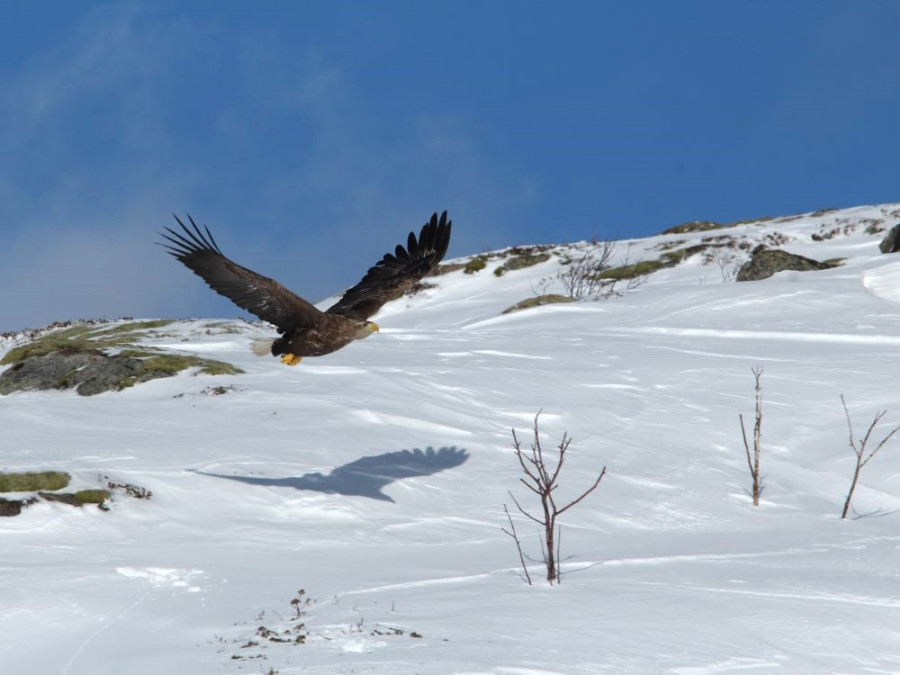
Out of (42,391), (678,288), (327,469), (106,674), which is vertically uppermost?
(678,288)

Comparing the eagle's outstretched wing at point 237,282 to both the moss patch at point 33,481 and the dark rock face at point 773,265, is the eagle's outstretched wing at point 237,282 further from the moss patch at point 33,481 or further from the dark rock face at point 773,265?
the dark rock face at point 773,265

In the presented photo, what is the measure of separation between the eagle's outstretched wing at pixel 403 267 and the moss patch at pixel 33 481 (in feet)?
9.91

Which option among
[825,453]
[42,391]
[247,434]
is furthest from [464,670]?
[42,391]

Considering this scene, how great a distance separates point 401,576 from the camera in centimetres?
734

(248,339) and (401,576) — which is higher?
(248,339)

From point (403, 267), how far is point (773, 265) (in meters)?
16.6

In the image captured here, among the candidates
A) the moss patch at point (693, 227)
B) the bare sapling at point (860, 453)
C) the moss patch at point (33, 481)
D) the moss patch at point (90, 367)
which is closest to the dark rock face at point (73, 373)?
the moss patch at point (90, 367)

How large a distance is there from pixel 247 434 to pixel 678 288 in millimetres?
15023

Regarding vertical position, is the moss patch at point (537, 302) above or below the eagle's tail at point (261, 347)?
above

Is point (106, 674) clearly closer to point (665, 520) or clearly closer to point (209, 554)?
point (209, 554)

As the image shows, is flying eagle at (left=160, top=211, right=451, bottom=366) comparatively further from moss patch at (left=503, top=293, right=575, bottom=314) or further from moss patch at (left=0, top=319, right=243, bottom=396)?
moss patch at (left=503, top=293, right=575, bottom=314)

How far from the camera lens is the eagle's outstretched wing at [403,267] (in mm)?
10188

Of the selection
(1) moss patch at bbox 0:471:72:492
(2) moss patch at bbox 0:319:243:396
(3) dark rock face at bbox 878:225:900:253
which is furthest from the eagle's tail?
(3) dark rock face at bbox 878:225:900:253

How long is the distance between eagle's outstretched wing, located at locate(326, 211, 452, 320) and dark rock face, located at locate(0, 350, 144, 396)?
477cm
